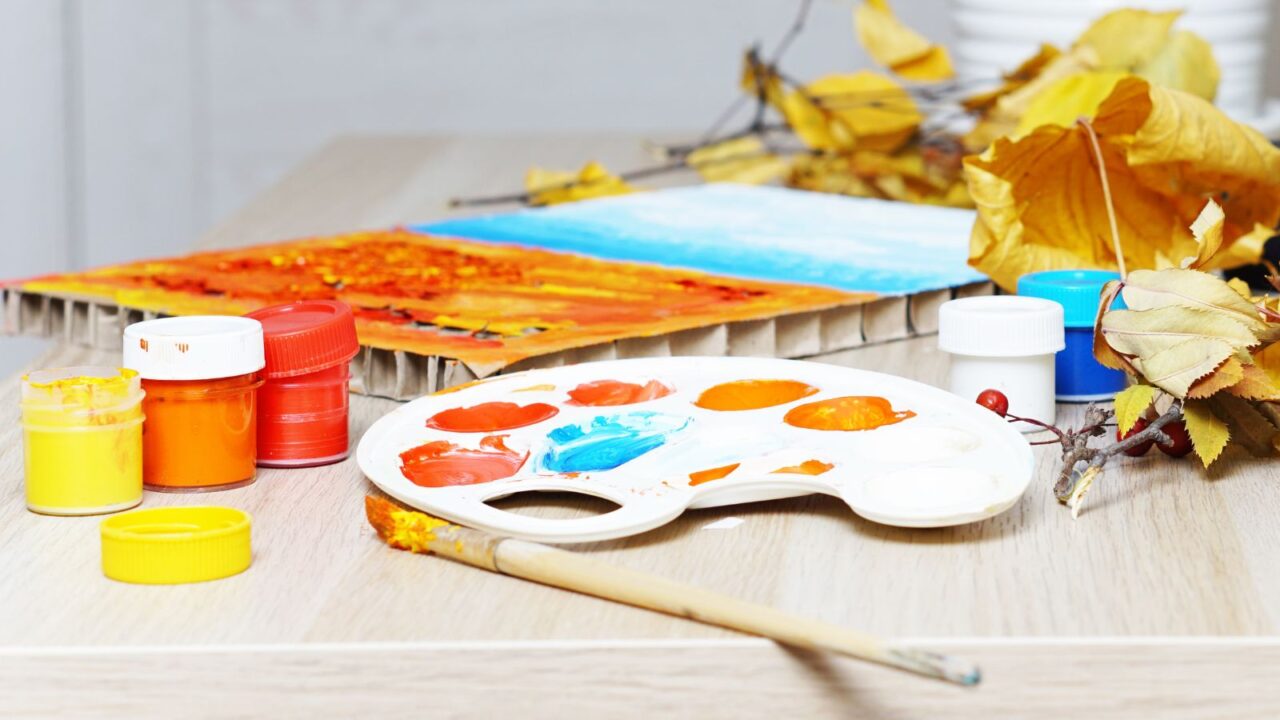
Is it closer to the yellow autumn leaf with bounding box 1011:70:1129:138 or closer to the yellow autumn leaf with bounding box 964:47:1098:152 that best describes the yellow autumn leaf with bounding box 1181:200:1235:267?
the yellow autumn leaf with bounding box 1011:70:1129:138

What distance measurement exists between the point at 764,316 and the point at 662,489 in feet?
0.92

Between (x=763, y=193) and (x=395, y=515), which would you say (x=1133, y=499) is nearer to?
(x=395, y=515)

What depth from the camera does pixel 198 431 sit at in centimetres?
64

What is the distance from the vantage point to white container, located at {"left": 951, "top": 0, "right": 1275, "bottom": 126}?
143 cm

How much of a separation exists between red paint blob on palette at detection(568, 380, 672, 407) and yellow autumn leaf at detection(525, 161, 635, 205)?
65cm

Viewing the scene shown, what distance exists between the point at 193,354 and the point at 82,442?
2.1 inches

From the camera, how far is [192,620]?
0.52 meters

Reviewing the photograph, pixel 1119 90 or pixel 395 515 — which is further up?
pixel 1119 90

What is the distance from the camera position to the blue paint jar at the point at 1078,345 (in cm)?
76

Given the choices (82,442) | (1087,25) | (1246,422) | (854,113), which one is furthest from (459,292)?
(1087,25)

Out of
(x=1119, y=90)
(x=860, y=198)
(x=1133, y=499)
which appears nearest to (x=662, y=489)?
(x=1133, y=499)

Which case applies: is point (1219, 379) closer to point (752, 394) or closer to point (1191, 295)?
point (1191, 295)

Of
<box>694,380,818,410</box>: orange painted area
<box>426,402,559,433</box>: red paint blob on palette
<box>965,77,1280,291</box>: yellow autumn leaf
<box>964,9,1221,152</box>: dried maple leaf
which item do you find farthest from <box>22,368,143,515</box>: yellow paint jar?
<box>964,9,1221,152</box>: dried maple leaf

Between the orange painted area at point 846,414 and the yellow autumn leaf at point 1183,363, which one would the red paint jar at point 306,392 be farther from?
the yellow autumn leaf at point 1183,363
